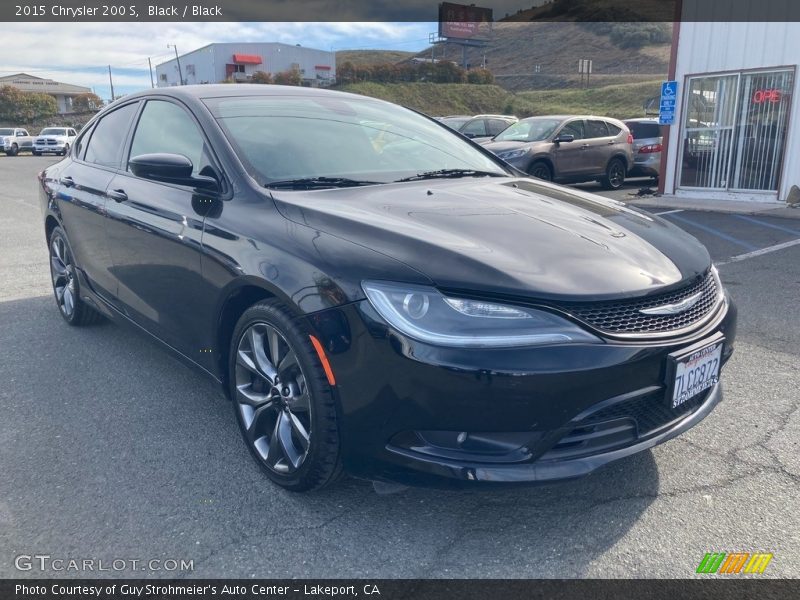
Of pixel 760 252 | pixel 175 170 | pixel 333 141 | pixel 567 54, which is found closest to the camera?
pixel 175 170

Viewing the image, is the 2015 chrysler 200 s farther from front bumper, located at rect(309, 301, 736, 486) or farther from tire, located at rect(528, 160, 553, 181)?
tire, located at rect(528, 160, 553, 181)

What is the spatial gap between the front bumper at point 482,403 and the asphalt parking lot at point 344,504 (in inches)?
6.3

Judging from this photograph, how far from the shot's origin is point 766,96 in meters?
11.2

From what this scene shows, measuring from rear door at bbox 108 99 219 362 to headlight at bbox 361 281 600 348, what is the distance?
3.68 ft

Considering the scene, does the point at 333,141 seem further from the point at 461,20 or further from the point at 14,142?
the point at 461,20

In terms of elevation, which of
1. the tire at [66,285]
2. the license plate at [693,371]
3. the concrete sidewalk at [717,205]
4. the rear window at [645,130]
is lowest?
→ the concrete sidewalk at [717,205]

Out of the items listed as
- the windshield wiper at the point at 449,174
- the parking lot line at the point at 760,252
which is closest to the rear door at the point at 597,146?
the parking lot line at the point at 760,252

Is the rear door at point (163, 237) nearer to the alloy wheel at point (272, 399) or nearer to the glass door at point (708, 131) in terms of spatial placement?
the alloy wheel at point (272, 399)

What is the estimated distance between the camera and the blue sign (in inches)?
495

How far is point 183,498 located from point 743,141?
11.8m

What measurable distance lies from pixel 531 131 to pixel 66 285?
10333mm

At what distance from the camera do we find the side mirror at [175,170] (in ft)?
9.89

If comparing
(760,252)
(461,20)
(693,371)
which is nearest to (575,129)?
(760,252)

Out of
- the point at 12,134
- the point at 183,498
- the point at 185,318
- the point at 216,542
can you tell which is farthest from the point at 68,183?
the point at 12,134
